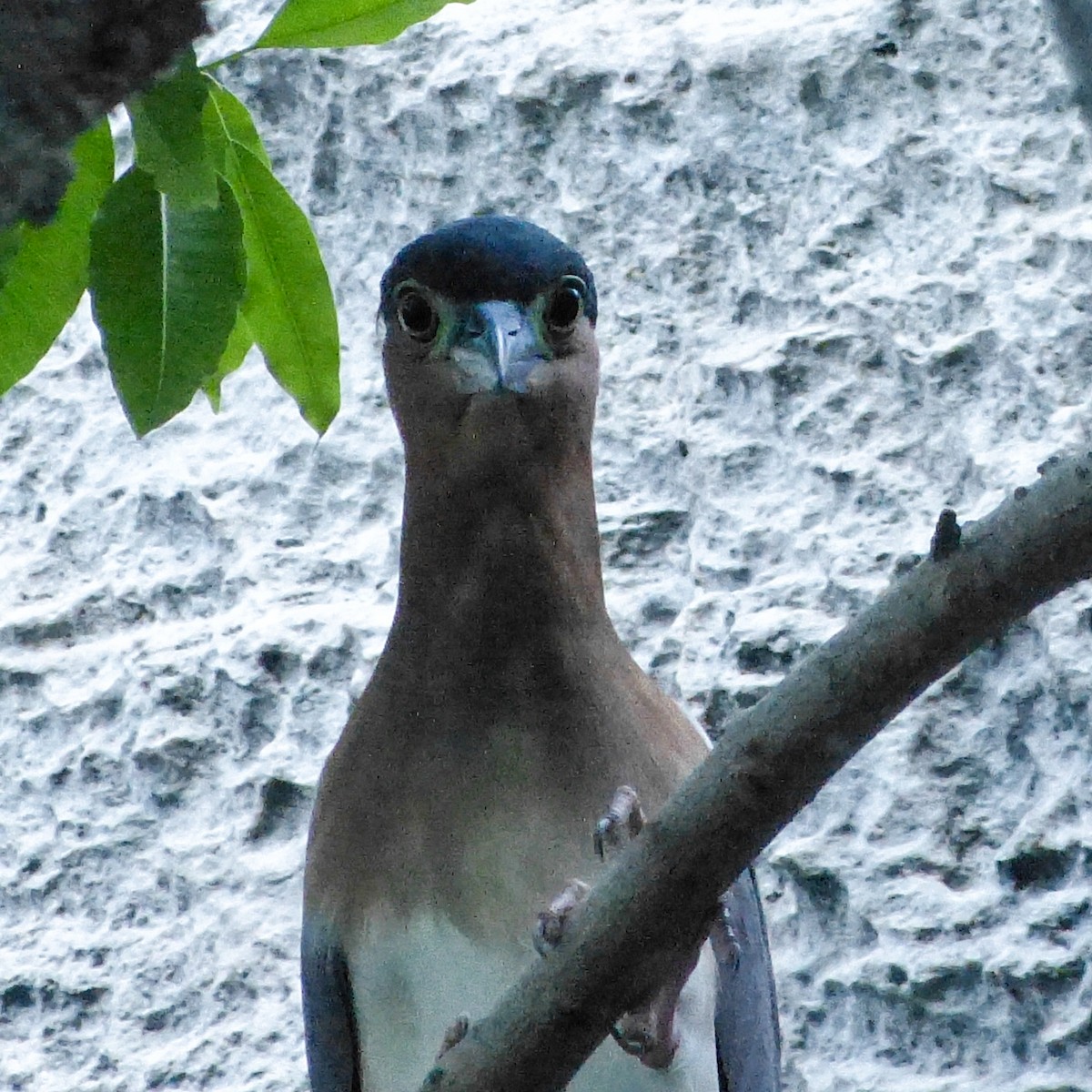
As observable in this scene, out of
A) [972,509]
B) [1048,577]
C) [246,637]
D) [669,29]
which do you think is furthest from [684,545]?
[1048,577]

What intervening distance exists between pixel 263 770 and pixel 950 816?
2.16ft

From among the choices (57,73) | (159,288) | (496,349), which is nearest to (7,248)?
(57,73)

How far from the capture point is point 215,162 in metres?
0.86

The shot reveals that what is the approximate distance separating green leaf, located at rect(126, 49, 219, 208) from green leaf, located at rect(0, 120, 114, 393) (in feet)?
0.39

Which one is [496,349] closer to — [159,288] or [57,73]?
[159,288]

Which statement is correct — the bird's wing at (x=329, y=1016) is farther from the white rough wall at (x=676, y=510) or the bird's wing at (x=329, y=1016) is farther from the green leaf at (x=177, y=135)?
the green leaf at (x=177, y=135)

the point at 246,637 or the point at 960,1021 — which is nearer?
the point at 960,1021

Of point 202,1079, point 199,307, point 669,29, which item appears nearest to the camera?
point 199,307

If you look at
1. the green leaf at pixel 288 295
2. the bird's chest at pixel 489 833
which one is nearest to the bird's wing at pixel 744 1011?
the bird's chest at pixel 489 833

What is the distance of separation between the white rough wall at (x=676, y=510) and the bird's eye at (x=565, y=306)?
46cm

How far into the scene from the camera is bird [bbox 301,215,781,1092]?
1.21 m

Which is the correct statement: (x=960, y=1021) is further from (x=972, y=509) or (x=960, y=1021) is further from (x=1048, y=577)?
(x=1048, y=577)

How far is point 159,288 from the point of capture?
2.70 feet

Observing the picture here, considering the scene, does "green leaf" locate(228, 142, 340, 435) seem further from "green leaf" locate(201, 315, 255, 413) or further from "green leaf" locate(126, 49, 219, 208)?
"green leaf" locate(126, 49, 219, 208)
